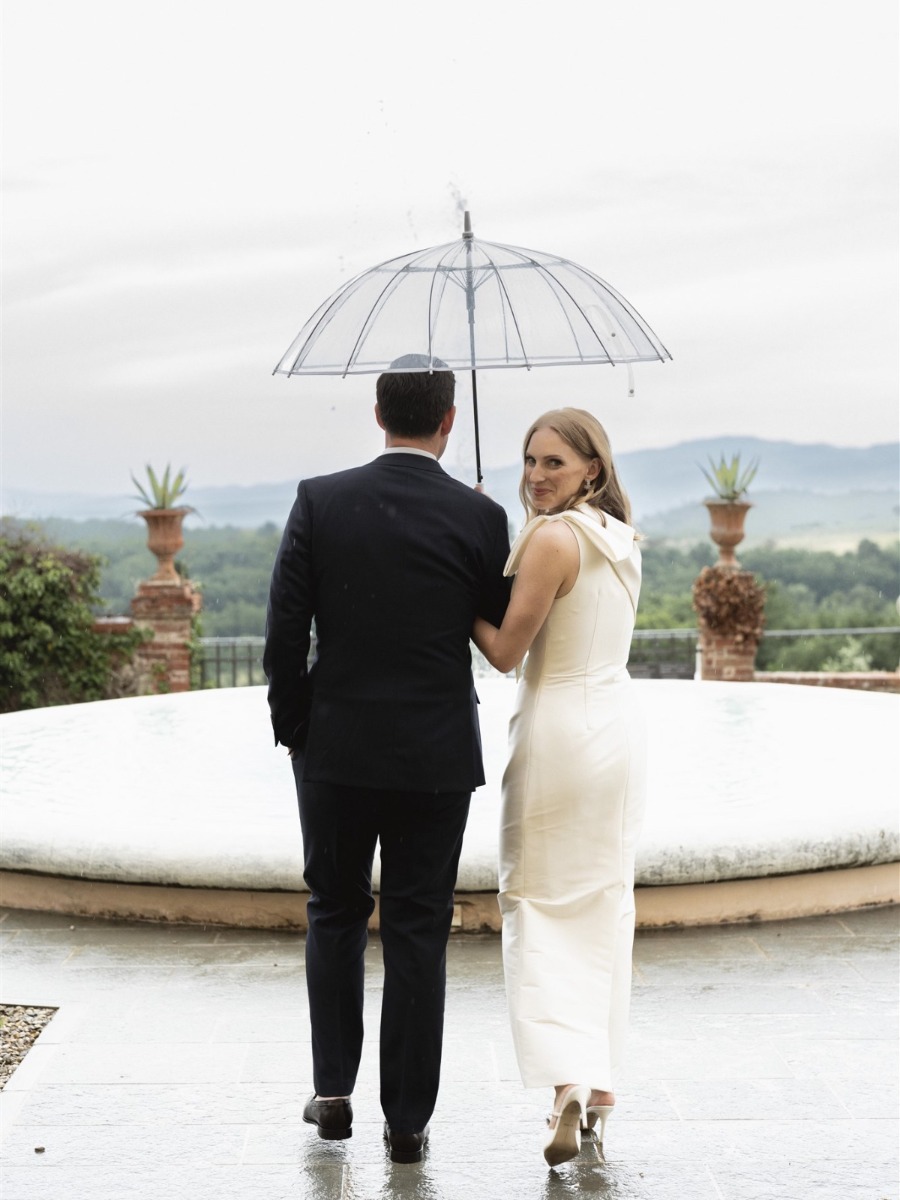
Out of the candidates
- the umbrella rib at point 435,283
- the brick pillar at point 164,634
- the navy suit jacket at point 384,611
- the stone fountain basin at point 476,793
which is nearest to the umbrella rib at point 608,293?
the umbrella rib at point 435,283

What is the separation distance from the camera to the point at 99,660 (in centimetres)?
1084

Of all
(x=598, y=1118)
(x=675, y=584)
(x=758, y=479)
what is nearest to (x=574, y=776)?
(x=598, y=1118)

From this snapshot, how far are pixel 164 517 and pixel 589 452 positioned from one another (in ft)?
28.8

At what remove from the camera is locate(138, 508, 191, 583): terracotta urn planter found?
37.3ft

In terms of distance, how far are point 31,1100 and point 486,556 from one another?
162 centimetres

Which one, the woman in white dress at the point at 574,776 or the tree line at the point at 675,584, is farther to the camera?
the tree line at the point at 675,584

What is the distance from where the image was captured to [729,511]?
1159 centimetres

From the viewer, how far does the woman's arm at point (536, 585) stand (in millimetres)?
2908

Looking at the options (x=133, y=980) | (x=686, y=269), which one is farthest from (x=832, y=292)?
(x=133, y=980)

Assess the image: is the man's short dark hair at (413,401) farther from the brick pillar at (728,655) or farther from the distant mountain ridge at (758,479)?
the distant mountain ridge at (758,479)

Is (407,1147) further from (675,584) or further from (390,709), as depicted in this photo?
(675,584)

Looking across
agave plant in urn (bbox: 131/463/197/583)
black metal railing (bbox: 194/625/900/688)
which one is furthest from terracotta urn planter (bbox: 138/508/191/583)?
black metal railing (bbox: 194/625/900/688)

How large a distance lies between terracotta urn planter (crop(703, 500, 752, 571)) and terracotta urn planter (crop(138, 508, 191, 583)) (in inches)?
168

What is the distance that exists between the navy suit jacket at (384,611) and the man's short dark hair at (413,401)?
6 cm
